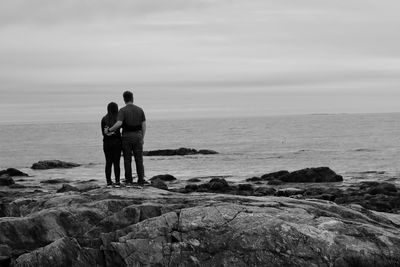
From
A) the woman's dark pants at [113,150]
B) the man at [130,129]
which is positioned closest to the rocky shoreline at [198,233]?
the man at [130,129]

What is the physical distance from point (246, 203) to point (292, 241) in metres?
1.93

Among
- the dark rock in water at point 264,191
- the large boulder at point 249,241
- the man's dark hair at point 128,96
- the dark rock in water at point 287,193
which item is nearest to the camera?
the large boulder at point 249,241

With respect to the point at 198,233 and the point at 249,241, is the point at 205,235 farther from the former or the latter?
the point at 249,241

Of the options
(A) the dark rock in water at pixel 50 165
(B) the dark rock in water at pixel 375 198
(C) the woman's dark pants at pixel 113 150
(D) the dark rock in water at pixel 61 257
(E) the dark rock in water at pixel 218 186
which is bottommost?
(A) the dark rock in water at pixel 50 165

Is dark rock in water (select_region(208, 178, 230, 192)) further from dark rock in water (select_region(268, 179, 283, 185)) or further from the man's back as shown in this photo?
the man's back

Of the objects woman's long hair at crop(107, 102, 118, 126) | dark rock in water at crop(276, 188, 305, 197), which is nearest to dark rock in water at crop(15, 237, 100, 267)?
woman's long hair at crop(107, 102, 118, 126)

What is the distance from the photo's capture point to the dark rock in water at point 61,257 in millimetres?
11875

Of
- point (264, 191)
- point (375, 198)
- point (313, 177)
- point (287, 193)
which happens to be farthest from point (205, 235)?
point (313, 177)

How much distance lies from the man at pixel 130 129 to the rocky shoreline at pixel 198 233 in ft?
9.58

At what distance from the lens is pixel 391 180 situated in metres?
34.7

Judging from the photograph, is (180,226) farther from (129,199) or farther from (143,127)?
(143,127)

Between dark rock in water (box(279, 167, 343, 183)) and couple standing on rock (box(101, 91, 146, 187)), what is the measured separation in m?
18.8

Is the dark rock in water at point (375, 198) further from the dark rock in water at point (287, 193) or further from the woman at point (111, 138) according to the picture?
the woman at point (111, 138)

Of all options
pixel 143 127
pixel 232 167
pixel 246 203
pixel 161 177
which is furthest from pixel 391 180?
pixel 246 203
